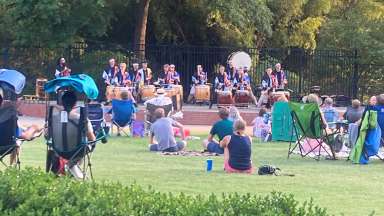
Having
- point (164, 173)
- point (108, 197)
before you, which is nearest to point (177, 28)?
point (164, 173)

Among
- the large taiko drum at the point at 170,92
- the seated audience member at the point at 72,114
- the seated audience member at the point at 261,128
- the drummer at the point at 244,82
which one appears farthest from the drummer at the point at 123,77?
the seated audience member at the point at 72,114

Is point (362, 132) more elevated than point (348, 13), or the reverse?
point (348, 13)

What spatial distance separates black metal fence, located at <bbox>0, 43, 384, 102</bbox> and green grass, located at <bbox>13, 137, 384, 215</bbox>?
15.7 meters

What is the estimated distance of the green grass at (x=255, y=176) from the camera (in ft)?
40.2

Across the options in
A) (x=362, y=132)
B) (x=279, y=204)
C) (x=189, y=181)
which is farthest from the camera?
(x=362, y=132)

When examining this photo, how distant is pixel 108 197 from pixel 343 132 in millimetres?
13709

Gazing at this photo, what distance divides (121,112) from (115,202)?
15880 mm

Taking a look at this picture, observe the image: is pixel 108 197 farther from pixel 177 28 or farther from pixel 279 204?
pixel 177 28

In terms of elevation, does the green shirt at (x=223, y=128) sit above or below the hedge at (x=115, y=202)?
below

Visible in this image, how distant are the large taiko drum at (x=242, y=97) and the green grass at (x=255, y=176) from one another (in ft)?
42.0

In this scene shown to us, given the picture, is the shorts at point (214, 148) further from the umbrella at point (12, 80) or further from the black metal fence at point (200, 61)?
the black metal fence at point (200, 61)

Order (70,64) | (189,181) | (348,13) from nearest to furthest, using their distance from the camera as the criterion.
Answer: (189,181) → (70,64) → (348,13)

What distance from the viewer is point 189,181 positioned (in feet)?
44.2

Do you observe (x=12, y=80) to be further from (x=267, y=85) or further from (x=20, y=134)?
(x=267, y=85)
